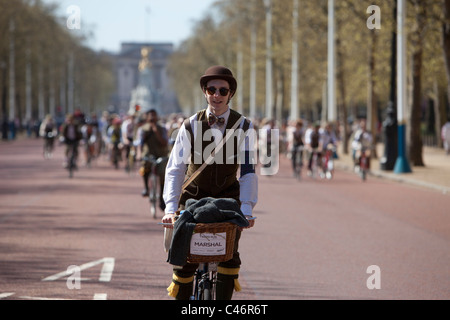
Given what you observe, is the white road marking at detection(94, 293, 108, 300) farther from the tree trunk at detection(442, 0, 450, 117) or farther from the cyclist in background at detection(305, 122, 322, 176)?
the cyclist in background at detection(305, 122, 322, 176)

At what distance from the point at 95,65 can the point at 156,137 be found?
10990 cm

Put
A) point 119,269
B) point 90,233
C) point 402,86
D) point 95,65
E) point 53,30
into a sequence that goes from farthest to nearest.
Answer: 1. point 95,65
2. point 53,30
3. point 402,86
4. point 90,233
5. point 119,269

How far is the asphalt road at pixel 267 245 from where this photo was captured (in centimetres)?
902

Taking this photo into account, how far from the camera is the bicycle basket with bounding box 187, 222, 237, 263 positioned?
5484 mm

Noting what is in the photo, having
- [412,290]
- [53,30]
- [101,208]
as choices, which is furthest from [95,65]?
[412,290]

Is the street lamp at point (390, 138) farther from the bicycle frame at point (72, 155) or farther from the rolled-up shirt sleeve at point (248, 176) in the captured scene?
the rolled-up shirt sleeve at point (248, 176)

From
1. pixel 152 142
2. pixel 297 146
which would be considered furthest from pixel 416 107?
pixel 152 142

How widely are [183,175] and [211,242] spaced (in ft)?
2.19

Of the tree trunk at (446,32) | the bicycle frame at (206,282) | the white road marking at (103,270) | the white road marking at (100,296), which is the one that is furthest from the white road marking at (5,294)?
the tree trunk at (446,32)

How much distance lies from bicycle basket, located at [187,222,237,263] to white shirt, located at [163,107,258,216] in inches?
15.4

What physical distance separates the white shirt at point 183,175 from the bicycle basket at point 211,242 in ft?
1.28

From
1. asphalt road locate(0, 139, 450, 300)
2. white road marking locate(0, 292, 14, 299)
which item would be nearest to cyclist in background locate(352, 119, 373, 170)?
asphalt road locate(0, 139, 450, 300)
